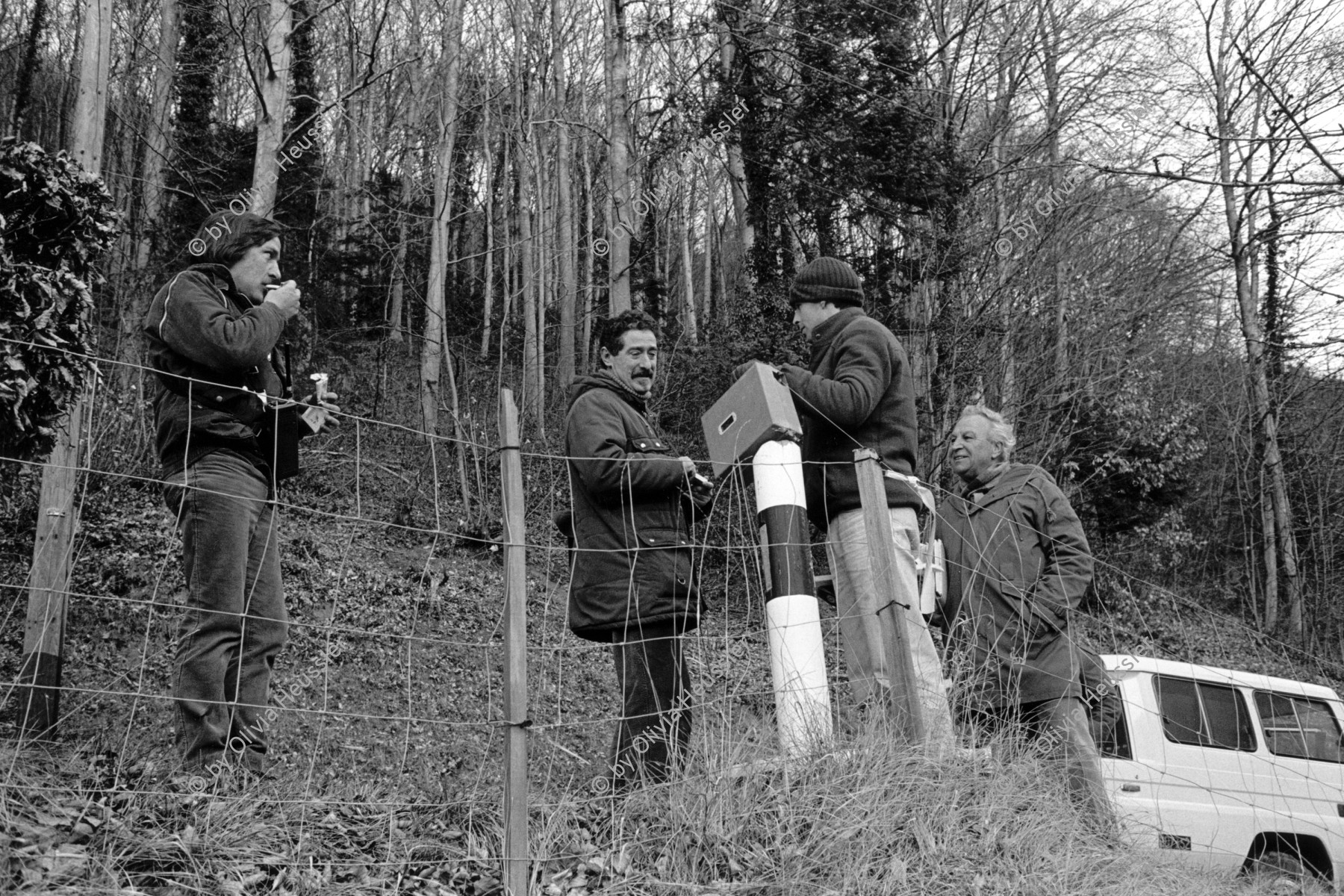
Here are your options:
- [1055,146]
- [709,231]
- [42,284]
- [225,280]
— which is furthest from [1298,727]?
[709,231]

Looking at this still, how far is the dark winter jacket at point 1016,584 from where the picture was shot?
4184mm

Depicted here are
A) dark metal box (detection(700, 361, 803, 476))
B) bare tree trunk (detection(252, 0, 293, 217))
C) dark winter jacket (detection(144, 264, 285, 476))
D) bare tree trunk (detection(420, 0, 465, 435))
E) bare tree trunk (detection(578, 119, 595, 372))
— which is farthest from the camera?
bare tree trunk (detection(578, 119, 595, 372))

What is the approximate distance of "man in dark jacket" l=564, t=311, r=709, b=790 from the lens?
11.9 ft

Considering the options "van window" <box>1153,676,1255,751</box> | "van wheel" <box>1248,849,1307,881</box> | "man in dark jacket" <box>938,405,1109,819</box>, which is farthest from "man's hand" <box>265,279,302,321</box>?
"van wheel" <box>1248,849,1307,881</box>

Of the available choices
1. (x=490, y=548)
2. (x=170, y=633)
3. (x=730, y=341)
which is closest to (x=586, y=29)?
(x=730, y=341)

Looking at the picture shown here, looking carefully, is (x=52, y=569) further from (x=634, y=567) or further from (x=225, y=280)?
(x=634, y=567)

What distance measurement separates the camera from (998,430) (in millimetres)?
4812

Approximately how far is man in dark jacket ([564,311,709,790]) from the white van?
2.83 meters

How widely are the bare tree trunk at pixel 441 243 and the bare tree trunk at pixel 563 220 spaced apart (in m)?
1.53

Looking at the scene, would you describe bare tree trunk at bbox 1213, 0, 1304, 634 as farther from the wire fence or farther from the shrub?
the shrub

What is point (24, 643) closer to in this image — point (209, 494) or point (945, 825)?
point (209, 494)

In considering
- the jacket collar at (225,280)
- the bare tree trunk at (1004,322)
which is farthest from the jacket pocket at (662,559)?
the bare tree trunk at (1004,322)

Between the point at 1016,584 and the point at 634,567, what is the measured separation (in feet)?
5.08

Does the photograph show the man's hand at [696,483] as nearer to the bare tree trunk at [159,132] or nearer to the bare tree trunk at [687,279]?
the bare tree trunk at [687,279]
